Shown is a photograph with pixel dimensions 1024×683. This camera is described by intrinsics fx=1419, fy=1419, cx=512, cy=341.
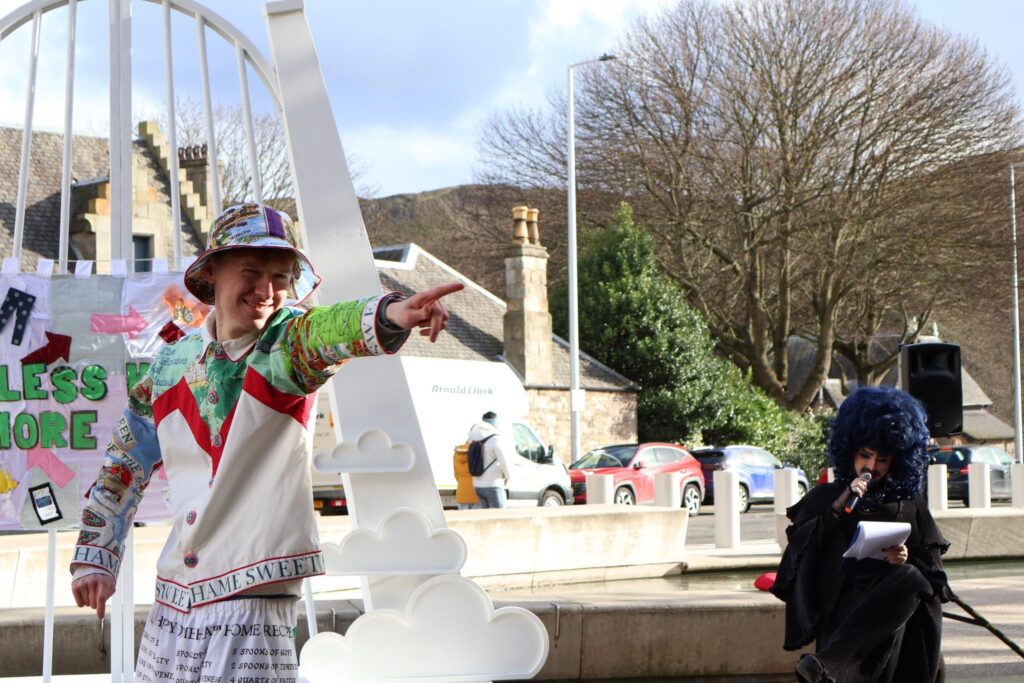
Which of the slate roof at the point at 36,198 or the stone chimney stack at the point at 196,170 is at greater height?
the stone chimney stack at the point at 196,170

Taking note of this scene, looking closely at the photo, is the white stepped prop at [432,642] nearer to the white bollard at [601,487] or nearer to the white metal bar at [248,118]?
the white metal bar at [248,118]

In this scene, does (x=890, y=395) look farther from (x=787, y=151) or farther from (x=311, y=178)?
(x=787, y=151)

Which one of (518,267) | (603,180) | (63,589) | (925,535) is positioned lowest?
(63,589)

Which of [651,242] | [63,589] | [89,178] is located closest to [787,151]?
[651,242]

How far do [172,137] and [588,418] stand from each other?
108 feet

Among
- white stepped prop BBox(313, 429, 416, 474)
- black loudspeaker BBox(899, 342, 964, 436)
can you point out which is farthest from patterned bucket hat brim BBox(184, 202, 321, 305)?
black loudspeaker BBox(899, 342, 964, 436)

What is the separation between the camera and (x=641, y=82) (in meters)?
40.1

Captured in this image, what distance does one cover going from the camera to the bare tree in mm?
38125

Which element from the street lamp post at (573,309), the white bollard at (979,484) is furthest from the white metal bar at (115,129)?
the street lamp post at (573,309)

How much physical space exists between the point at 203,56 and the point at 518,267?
3224cm

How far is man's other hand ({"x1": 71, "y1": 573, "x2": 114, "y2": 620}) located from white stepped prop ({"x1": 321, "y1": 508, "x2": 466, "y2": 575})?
1.06m

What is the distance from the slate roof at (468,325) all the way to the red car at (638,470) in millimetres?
9156

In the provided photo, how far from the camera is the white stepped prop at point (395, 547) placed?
442 centimetres

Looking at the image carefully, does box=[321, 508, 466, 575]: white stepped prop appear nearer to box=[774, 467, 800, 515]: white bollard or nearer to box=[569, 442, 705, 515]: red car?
box=[774, 467, 800, 515]: white bollard
